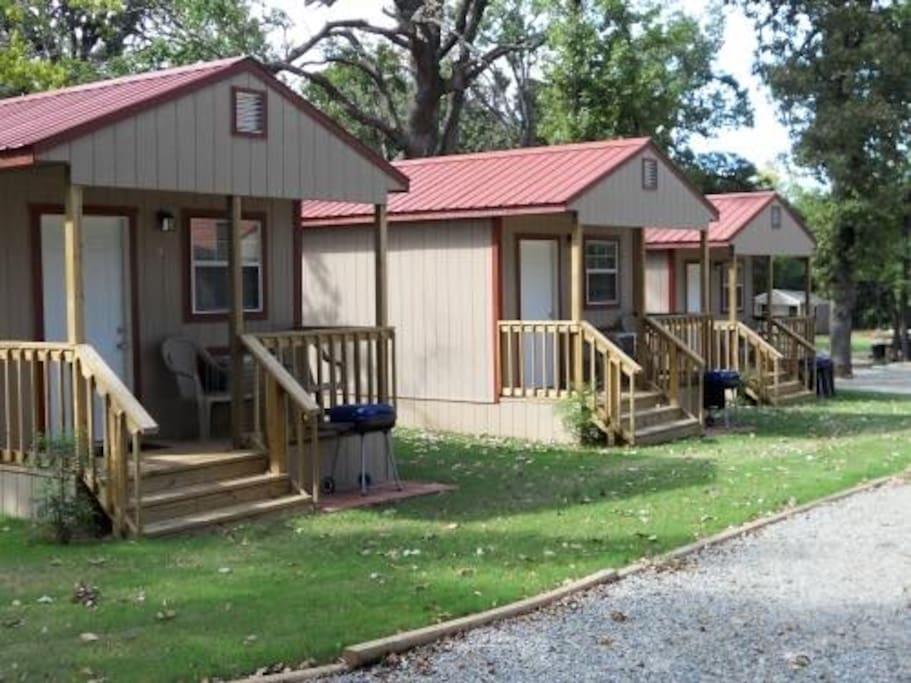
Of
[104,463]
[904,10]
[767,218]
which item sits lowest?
[104,463]

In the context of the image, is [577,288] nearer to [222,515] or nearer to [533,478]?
[533,478]

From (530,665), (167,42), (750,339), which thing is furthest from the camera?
(167,42)

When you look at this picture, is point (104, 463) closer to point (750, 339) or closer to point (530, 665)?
point (530, 665)

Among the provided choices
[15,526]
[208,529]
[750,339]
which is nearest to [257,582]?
[208,529]

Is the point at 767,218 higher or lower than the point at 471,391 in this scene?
higher

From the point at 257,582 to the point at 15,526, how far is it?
2680 millimetres

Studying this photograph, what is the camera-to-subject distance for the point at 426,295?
626 inches

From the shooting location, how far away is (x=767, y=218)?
2225 cm

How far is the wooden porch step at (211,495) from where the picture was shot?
9.01 meters

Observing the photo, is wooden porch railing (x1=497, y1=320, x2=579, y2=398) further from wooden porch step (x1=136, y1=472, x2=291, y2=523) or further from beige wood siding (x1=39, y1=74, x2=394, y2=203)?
wooden porch step (x1=136, y1=472, x2=291, y2=523)

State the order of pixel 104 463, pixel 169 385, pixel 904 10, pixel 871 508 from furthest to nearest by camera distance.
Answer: pixel 904 10 < pixel 169 385 < pixel 871 508 < pixel 104 463

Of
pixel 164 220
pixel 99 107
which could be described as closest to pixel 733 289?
pixel 164 220

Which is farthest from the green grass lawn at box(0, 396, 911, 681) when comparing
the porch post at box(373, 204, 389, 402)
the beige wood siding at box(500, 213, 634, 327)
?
the beige wood siding at box(500, 213, 634, 327)

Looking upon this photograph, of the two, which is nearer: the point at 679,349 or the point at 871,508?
the point at 871,508
